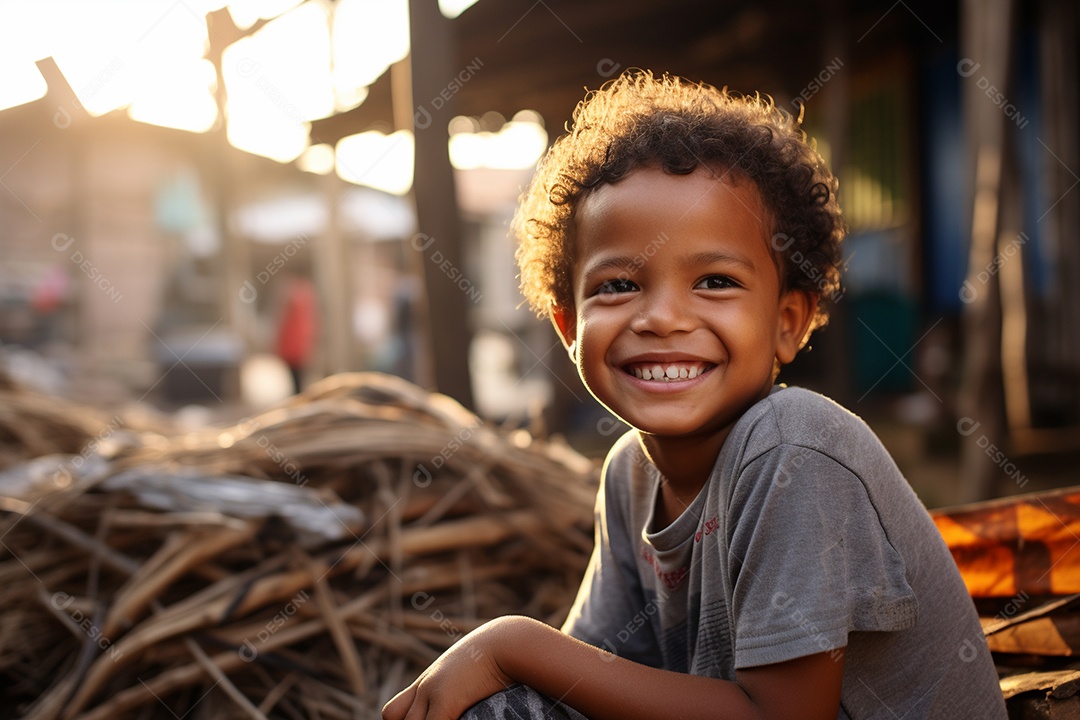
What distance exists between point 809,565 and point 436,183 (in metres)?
3.03

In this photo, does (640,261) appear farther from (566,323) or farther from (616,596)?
(616,596)

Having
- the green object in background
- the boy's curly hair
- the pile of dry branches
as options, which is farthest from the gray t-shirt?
the green object in background

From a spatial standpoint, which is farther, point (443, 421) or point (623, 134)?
point (443, 421)

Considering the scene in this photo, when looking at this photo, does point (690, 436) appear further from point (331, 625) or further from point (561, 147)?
point (331, 625)

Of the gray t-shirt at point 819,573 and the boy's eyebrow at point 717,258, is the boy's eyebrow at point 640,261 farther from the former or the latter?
the gray t-shirt at point 819,573

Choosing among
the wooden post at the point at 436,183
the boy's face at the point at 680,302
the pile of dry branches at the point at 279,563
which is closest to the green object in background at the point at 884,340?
the wooden post at the point at 436,183

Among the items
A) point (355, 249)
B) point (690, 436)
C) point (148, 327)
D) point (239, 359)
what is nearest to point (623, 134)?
point (690, 436)

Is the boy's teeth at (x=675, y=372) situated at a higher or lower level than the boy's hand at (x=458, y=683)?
higher

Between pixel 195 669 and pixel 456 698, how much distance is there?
1084mm

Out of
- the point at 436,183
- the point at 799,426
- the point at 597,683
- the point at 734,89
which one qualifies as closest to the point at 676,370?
the point at 799,426

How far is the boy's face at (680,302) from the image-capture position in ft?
4.31

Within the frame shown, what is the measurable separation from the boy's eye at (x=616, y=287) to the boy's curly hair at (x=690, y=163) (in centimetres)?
14

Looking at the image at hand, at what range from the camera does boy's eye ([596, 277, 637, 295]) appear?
4.54 feet

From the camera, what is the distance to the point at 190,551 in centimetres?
226
